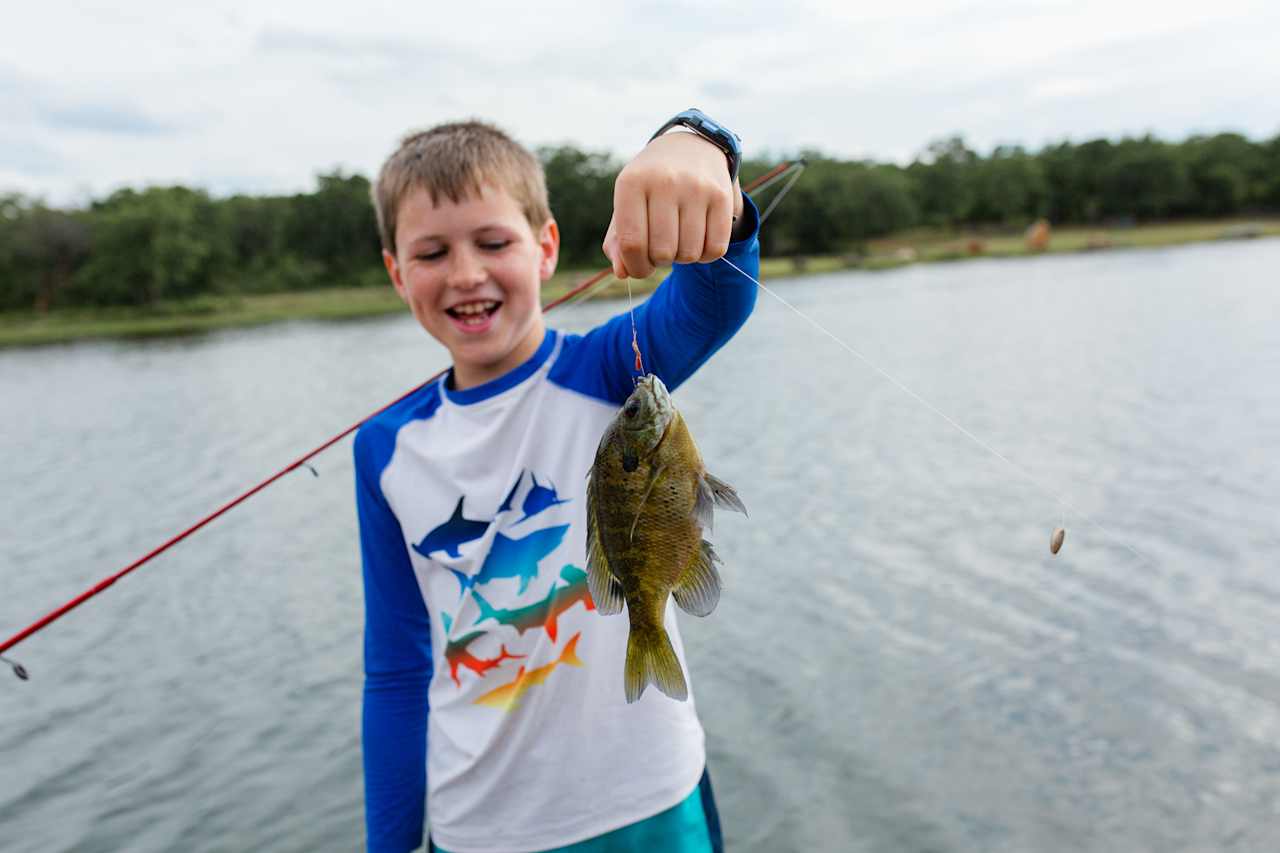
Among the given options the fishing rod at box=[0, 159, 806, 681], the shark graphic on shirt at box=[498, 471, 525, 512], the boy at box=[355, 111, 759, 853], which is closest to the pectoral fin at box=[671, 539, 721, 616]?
the boy at box=[355, 111, 759, 853]

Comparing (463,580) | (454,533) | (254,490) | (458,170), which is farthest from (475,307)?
(254,490)

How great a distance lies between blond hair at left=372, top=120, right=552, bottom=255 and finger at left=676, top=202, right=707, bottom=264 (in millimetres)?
1074

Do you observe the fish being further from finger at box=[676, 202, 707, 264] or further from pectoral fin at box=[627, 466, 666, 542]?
finger at box=[676, 202, 707, 264]

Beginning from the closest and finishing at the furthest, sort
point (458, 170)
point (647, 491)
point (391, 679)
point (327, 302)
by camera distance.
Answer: point (647, 491), point (458, 170), point (391, 679), point (327, 302)

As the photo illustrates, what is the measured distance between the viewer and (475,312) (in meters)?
2.43

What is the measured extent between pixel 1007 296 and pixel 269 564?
27.2m

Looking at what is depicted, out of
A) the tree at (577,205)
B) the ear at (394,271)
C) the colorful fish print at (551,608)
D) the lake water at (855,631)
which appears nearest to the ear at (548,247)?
the ear at (394,271)

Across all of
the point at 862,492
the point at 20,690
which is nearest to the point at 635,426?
the point at 20,690

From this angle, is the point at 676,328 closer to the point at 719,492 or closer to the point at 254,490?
the point at 719,492

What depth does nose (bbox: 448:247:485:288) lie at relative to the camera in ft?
7.78

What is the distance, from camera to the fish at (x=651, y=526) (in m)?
1.58

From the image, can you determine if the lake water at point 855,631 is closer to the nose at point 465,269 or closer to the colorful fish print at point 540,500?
the colorful fish print at point 540,500

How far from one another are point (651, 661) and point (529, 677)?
752 millimetres

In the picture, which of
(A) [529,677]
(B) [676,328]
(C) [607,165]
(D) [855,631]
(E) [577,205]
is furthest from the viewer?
(C) [607,165]
